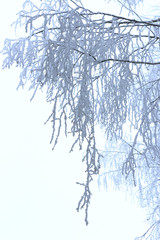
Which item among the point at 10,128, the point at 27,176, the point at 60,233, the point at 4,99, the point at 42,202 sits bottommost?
the point at 60,233

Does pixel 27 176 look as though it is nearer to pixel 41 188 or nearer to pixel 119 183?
pixel 41 188

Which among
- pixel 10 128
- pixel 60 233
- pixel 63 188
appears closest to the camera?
pixel 60 233

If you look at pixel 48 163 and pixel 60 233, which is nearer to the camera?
pixel 60 233

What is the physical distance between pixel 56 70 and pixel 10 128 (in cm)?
1807

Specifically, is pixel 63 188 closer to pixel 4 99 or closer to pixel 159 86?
pixel 4 99

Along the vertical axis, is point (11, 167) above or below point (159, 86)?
above

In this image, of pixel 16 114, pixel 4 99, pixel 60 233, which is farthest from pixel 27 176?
pixel 4 99

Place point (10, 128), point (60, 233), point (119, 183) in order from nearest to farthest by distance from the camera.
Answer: point (119, 183), point (60, 233), point (10, 128)

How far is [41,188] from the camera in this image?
1586 cm

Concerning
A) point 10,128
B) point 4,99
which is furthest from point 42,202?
point 4,99

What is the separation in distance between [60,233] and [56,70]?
39.4 feet

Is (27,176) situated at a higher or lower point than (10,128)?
lower

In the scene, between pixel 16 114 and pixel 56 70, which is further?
pixel 16 114

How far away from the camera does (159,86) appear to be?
2.04 meters
